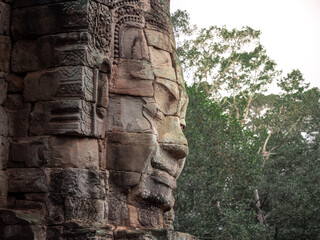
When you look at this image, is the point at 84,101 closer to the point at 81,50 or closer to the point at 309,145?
the point at 81,50

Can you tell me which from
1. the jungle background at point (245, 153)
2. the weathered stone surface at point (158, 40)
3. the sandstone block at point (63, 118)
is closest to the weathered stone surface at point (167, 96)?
the weathered stone surface at point (158, 40)

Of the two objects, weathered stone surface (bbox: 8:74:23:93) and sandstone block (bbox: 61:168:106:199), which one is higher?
weathered stone surface (bbox: 8:74:23:93)

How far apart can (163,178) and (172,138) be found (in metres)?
0.43

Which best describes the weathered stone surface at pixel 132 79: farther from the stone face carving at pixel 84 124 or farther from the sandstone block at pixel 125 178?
the sandstone block at pixel 125 178

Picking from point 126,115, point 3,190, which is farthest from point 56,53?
point 3,190

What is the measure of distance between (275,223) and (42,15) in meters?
15.5

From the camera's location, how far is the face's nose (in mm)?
5746

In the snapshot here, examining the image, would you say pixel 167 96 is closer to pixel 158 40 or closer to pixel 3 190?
pixel 158 40

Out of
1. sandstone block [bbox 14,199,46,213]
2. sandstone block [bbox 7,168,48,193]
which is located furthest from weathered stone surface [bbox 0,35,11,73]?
sandstone block [bbox 14,199,46,213]

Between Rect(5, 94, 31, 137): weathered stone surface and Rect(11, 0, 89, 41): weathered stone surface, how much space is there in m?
0.60

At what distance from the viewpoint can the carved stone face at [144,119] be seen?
17.8ft

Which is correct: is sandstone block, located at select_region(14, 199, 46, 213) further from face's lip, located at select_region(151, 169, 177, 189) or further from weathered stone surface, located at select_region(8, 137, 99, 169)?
face's lip, located at select_region(151, 169, 177, 189)

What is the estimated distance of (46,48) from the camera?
5.21m

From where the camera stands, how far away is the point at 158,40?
19.4 feet
